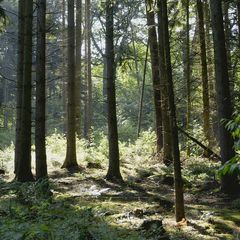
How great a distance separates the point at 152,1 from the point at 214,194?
16.4 feet

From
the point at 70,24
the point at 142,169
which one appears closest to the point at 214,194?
the point at 142,169


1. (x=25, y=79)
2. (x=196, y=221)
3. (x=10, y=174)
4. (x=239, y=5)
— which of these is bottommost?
(x=196, y=221)

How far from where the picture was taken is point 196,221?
307 inches

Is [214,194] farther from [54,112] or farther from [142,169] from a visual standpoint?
[54,112]

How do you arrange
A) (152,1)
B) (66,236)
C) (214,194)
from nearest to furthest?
(66,236) → (152,1) → (214,194)

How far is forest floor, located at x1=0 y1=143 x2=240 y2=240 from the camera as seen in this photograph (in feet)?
18.9

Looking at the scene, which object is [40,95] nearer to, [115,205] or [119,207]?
[115,205]

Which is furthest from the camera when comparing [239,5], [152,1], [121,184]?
[239,5]

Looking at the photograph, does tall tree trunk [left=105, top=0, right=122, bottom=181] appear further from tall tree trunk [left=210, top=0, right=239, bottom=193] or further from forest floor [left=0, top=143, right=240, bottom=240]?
tall tree trunk [left=210, top=0, right=239, bottom=193]

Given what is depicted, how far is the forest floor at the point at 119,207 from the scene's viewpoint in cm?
576

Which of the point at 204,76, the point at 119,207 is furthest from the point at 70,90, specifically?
the point at 119,207

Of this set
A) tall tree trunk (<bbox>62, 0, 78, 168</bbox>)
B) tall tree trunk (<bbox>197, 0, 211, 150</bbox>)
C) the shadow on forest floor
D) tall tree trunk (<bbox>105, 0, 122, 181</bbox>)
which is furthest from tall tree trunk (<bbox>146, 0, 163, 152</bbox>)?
tall tree trunk (<bbox>105, 0, 122, 181</bbox>)

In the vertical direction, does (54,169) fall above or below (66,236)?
above

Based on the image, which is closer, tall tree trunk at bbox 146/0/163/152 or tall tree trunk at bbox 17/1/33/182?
tall tree trunk at bbox 17/1/33/182
